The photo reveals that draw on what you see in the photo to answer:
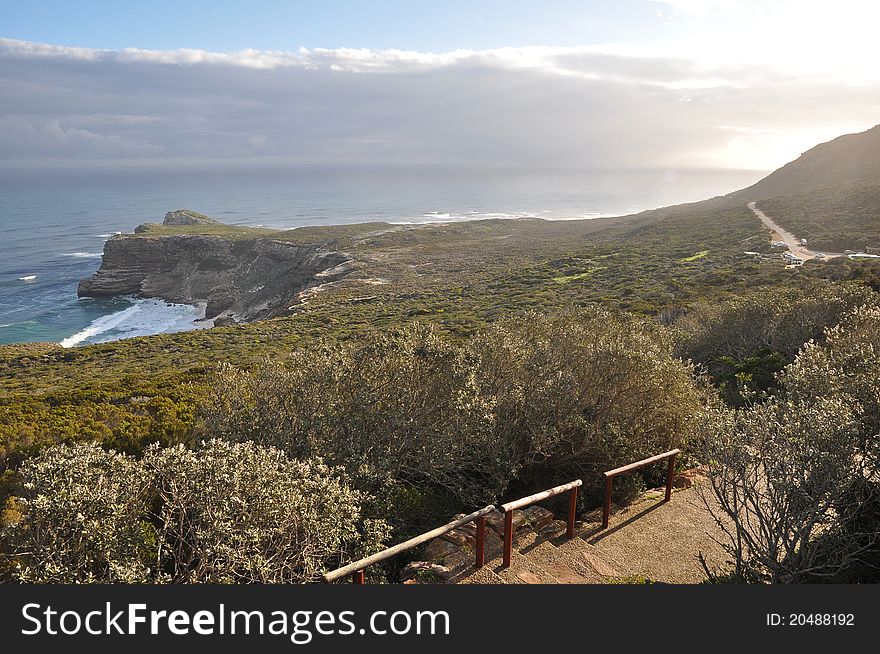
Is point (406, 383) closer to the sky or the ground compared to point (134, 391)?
closer to the sky

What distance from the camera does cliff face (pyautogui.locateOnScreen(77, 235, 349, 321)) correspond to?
64312mm

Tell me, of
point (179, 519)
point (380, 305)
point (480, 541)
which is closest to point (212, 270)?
point (380, 305)

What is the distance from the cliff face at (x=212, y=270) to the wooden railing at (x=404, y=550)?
55.8 meters

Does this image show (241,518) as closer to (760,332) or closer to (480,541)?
(480,541)

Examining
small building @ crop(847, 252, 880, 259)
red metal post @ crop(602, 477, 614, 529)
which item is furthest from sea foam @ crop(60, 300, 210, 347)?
small building @ crop(847, 252, 880, 259)

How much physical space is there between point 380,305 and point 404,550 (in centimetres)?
3781

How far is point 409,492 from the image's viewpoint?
7957 millimetres

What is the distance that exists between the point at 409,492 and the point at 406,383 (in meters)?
1.60

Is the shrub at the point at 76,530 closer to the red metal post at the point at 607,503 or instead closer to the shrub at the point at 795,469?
the shrub at the point at 795,469

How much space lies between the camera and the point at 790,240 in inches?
2025

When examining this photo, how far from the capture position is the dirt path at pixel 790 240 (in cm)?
4181

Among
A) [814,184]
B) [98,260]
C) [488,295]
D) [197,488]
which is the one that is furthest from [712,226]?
[98,260]

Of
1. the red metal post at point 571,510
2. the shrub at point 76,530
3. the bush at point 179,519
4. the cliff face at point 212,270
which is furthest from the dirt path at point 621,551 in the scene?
the cliff face at point 212,270

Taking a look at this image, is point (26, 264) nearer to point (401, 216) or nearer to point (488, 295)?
point (488, 295)
